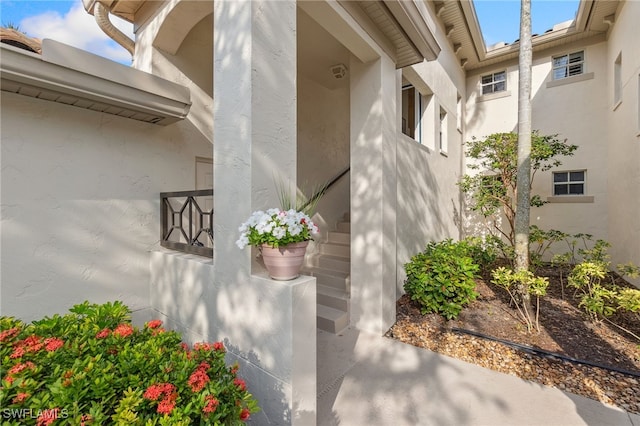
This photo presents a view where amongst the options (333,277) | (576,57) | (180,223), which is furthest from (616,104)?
(180,223)

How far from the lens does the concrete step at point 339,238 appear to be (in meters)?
5.40

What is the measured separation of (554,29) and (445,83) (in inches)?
162

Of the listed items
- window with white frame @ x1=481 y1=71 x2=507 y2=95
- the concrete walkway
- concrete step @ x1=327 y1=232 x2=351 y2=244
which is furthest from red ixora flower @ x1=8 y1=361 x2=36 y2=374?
window with white frame @ x1=481 y1=71 x2=507 y2=95

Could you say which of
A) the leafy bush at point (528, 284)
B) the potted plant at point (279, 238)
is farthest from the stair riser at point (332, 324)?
the leafy bush at point (528, 284)

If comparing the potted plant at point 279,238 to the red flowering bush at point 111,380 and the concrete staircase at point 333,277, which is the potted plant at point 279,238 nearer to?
the red flowering bush at point 111,380

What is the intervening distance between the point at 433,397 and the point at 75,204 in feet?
13.4

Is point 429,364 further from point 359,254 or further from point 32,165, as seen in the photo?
point 32,165

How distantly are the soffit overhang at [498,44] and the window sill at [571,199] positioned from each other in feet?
14.5

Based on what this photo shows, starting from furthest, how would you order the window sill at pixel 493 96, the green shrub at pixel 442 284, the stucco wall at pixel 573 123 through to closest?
1. the window sill at pixel 493 96
2. the stucco wall at pixel 573 123
3. the green shrub at pixel 442 284

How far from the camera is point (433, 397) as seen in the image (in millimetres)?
2666

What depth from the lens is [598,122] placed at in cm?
771

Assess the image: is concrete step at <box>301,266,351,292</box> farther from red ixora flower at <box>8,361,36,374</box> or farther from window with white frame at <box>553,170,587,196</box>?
window with white frame at <box>553,170,587,196</box>

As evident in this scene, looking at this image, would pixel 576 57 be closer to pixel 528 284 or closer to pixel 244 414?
pixel 528 284

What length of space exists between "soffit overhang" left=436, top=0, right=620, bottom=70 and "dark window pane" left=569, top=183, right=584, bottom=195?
13.4 feet
